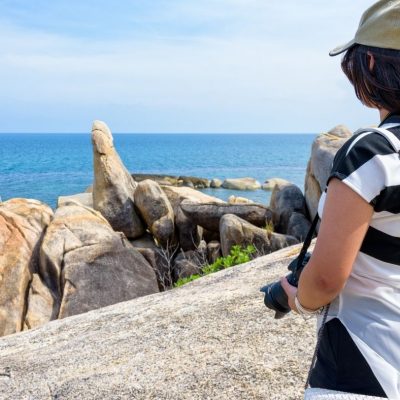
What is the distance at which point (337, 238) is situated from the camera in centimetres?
170

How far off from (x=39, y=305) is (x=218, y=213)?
5786 mm

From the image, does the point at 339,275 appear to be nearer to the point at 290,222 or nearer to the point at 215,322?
the point at 215,322

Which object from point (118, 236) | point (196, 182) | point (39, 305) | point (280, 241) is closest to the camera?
point (39, 305)

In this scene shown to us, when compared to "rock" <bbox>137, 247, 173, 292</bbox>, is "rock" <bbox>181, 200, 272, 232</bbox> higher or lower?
higher

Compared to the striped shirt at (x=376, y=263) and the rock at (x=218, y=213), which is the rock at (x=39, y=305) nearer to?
the rock at (x=218, y=213)

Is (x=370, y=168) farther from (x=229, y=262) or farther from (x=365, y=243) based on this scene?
(x=229, y=262)

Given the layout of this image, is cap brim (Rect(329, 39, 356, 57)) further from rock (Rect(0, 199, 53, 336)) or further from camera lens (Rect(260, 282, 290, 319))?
rock (Rect(0, 199, 53, 336))

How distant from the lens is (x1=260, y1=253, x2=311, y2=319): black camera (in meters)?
2.06

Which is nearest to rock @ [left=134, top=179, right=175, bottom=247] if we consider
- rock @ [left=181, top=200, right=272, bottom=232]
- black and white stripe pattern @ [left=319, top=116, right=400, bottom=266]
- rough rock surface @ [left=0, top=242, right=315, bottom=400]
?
rock @ [left=181, top=200, right=272, bottom=232]

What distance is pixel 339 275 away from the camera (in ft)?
5.81

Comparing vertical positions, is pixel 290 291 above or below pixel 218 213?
above

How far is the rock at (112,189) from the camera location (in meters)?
15.5

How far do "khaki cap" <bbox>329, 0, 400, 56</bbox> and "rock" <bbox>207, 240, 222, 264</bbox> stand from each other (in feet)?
39.9

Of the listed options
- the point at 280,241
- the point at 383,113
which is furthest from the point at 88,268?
the point at 383,113
